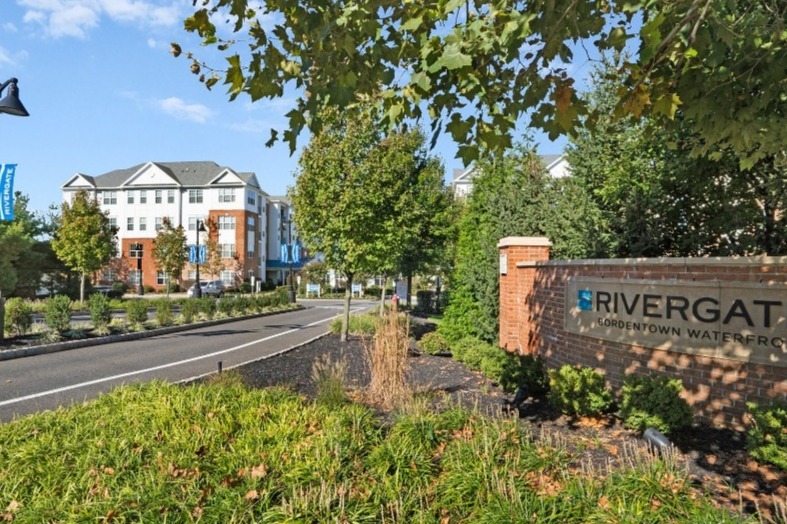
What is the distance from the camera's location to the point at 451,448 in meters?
4.59

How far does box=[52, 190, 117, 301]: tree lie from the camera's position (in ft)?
104

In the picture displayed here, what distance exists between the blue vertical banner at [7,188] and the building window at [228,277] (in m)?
45.0

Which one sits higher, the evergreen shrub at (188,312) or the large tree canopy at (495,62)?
the large tree canopy at (495,62)

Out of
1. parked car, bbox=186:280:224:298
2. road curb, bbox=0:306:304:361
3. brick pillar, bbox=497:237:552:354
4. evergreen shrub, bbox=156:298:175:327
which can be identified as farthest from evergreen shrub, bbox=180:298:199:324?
parked car, bbox=186:280:224:298

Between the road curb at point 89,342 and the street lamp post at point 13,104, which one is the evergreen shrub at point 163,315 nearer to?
the road curb at point 89,342

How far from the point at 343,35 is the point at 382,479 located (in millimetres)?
3404

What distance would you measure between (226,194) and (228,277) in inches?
380

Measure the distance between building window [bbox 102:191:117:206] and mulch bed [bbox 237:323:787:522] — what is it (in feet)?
194

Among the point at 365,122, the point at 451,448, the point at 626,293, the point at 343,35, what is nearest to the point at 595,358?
the point at 626,293

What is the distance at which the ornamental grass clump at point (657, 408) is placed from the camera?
18.0 ft

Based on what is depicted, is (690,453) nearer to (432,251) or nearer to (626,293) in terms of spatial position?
(626,293)

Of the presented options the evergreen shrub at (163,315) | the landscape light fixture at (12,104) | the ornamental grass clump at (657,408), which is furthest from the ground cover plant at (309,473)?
the evergreen shrub at (163,315)

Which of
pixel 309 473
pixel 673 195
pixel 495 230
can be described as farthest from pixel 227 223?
pixel 309 473

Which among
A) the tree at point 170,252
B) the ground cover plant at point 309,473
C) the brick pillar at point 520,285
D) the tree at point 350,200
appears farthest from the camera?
the tree at point 170,252
